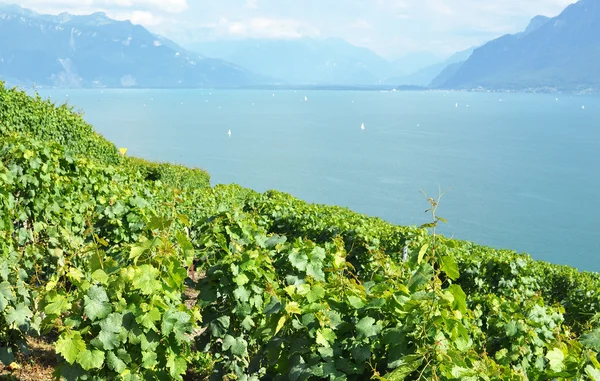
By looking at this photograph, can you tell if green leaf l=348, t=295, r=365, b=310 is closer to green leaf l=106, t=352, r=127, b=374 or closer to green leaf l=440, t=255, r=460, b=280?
green leaf l=440, t=255, r=460, b=280

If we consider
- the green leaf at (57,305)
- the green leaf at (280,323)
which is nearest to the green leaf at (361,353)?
the green leaf at (280,323)

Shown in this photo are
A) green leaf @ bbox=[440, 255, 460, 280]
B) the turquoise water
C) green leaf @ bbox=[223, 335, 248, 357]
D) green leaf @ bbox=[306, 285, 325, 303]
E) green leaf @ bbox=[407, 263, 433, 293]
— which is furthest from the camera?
the turquoise water

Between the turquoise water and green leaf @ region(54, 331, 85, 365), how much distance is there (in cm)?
1771

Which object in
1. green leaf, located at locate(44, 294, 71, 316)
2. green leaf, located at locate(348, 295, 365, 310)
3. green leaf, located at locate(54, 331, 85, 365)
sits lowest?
green leaf, located at locate(54, 331, 85, 365)

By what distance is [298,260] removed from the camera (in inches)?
219

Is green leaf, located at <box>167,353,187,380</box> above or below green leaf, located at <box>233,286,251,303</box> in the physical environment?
below

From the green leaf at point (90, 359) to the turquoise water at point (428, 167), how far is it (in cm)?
1763

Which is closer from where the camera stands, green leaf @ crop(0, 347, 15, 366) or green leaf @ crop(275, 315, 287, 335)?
green leaf @ crop(275, 315, 287, 335)

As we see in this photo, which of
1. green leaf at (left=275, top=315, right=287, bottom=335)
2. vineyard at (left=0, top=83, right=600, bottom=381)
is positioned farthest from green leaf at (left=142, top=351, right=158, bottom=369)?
green leaf at (left=275, top=315, right=287, bottom=335)

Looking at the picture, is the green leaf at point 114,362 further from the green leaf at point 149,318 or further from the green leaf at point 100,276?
the green leaf at point 100,276

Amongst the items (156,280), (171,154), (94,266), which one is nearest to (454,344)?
(156,280)

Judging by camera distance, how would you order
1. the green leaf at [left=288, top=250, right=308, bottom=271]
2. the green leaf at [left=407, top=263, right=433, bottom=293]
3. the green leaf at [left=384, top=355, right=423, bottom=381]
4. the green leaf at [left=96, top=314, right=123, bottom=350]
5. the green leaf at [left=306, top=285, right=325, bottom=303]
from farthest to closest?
1. the green leaf at [left=288, top=250, right=308, bottom=271]
2. the green leaf at [left=306, top=285, right=325, bottom=303]
3. the green leaf at [left=96, top=314, right=123, bottom=350]
4. the green leaf at [left=407, top=263, right=433, bottom=293]
5. the green leaf at [left=384, top=355, right=423, bottom=381]

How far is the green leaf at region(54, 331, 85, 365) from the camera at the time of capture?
3985 mm

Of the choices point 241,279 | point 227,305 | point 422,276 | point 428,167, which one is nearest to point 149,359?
point 241,279
